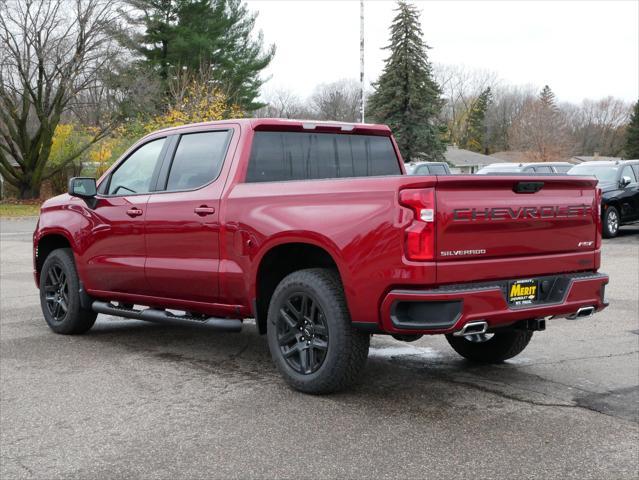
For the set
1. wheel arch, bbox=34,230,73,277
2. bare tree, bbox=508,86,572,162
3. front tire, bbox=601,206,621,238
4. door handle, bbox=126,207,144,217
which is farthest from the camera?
bare tree, bbox=508,86,572,162

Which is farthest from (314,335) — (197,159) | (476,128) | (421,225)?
(476,128)

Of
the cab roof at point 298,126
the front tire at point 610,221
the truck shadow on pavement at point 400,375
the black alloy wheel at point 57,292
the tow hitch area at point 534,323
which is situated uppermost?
the cab roof at point 298,126

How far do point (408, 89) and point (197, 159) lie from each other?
47.6 m

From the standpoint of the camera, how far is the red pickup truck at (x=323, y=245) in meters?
4.79

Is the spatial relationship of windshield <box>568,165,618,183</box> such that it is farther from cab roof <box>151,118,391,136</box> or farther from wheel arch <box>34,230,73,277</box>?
wheel arch <box>34,230,73,277</box>

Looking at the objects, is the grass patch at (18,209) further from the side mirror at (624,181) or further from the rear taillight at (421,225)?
the rear taillight at (421,225)

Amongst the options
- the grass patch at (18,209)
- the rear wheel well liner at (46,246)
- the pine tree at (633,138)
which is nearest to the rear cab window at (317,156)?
the rear wheel well liner at (46,246)

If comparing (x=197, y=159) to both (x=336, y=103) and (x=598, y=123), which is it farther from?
(x=598, y=123)

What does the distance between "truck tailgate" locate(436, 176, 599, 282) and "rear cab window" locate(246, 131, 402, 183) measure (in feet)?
6.04

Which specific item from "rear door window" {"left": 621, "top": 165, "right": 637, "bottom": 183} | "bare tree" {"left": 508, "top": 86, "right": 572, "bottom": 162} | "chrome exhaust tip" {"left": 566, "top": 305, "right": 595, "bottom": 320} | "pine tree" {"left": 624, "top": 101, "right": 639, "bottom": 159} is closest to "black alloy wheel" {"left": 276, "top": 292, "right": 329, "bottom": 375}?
"chrome exhaust tip" {"left": 566, "top": 305, "right": 595, "bottom": 320}

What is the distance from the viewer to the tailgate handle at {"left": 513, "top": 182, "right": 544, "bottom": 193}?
5.05 m

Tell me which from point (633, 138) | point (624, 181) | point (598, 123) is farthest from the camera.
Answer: point (598, 123)

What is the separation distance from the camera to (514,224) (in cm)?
502

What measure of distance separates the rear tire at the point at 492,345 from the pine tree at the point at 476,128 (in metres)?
98.3
